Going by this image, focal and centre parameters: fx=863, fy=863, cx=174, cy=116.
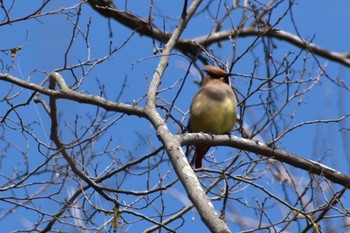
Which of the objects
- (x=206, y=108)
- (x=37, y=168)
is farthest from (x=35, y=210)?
(x=206, y=108)

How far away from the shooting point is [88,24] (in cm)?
637

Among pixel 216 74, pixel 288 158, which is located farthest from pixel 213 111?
pixel 288 158

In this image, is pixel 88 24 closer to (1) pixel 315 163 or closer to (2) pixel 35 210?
(2) pixel 35 210

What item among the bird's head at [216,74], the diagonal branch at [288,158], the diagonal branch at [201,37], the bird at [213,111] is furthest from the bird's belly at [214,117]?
the diagonal branch at [201,37]

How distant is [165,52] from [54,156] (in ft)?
3.74

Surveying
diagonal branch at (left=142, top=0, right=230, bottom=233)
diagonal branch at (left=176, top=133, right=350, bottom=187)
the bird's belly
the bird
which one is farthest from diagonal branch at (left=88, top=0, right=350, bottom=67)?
diagonal branch at (left=176, top=133, right=350, bottom=187)

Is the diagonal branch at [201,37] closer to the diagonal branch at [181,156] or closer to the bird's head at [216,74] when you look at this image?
the bird's head at [216,74]

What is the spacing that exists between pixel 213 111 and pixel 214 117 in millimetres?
85

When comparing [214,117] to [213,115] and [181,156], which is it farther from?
[181,156]

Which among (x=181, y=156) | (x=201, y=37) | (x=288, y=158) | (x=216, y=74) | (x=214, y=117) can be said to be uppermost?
(x=201, y=37)

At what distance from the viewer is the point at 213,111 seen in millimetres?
7605

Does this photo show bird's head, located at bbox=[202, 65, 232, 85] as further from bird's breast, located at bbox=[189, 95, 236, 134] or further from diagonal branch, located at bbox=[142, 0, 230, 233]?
diagonal branch, located at bbox=[142, 0, 230, 233]

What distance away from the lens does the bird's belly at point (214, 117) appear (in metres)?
7.45

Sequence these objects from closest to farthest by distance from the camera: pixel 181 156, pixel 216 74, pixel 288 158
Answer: pixel 181 156, pixel 288 158, pixel 216 74
